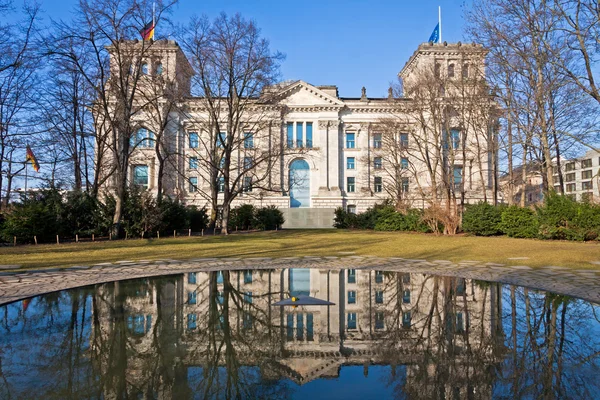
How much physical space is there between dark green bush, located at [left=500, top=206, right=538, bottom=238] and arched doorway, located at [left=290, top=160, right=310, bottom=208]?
30531 millimetres

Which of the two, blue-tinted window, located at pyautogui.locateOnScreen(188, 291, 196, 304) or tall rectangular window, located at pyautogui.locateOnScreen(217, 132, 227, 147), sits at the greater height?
tall rectangular window, located at pyautogui.locateOnScreen(217, 132, 227, 147)

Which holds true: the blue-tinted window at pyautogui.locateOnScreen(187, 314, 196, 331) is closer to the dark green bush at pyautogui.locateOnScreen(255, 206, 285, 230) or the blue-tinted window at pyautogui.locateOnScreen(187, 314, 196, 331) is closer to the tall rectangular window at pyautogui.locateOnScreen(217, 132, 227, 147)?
the tall rectangular window at pyautogui.locateOnScreen(217, 132, 227, 147)

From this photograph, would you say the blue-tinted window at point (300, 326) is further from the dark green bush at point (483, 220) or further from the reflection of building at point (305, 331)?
the dark green bush at point (483, 220)

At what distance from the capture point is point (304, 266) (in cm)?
1157

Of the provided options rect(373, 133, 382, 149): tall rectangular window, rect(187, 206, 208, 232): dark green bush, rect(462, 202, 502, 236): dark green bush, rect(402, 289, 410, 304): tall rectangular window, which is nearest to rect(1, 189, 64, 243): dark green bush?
rect(187, 206, 208, 232): dark green bush

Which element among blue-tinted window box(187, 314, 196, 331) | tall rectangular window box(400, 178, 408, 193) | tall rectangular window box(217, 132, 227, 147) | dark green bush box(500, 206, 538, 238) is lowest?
blue-tinted window box(187, 314, 196, 331)

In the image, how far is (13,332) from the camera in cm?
526

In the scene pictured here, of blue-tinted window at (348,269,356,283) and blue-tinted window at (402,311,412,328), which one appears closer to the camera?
blue-tinted window at (402,311,412,328)

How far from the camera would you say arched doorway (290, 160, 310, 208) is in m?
53.3

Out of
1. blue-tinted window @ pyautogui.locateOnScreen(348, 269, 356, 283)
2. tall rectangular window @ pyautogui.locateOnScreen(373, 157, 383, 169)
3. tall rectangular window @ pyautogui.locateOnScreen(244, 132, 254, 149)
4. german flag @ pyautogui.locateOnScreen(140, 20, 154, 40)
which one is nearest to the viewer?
blue-tinted window @ pyautogui.locateOnScreen(348, 269, 356, 283)

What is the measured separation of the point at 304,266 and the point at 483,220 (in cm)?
1891

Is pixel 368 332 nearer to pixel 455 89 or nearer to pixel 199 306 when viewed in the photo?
pixel 199 306

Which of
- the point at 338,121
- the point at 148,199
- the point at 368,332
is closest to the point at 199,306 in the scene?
the point at 368,332

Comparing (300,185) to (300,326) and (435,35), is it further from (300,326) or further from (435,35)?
(300,326)
